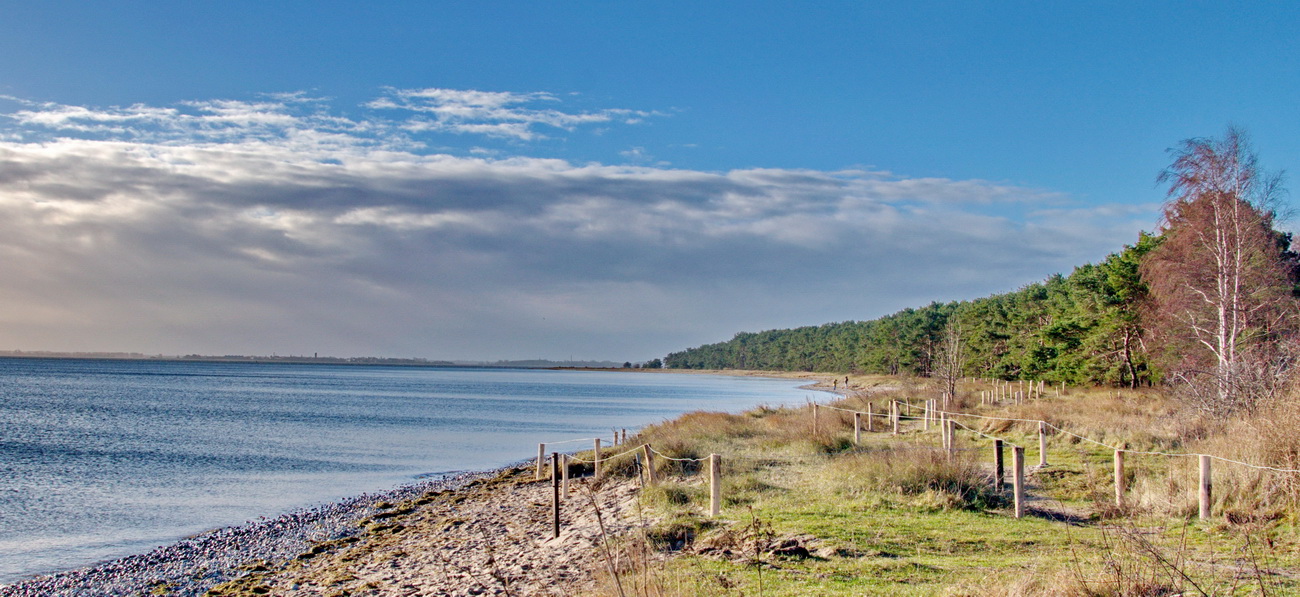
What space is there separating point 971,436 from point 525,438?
22.6 meters

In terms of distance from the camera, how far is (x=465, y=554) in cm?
1402

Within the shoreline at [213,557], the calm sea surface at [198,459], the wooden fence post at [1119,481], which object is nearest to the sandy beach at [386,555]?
the shoreline at [213,557]

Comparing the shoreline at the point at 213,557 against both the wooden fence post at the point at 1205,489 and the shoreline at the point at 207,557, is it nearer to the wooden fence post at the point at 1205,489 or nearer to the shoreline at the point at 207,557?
the shoreline at the point at 207,557

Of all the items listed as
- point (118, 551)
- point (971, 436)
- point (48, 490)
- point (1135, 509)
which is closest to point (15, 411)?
point (48, 490)

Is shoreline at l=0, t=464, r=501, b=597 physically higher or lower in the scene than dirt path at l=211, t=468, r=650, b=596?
lower

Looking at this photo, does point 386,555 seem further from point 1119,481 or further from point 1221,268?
point 1221,268

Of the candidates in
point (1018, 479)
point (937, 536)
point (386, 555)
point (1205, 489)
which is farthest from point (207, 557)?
point (1205, 489)

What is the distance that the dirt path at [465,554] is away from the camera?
1127cm

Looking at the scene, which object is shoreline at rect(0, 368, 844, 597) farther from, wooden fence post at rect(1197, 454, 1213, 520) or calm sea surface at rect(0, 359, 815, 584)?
wooden fence post at rect(1197, 454, 1213, 520)

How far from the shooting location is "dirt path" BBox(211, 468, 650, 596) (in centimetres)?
1127

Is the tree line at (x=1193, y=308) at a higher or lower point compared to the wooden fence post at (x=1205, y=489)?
higher

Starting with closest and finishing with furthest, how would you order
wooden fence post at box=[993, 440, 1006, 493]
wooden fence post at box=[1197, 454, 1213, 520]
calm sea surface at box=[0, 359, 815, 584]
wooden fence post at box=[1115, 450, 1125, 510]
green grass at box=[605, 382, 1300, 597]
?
green grass at box=[605, 382, 1300, 597], wooden fence post at box=[1197, 454, 1213, 520], wooden fence post at box=[1115, 450, 1125, 510], wooden fence post at box=[993, 440, 1006, 493], calm sea surface at box=[0, 359, 815, 584]

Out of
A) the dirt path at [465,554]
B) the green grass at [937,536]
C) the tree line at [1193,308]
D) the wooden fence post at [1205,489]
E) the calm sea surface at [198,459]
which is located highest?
the tree line at [1193,308]

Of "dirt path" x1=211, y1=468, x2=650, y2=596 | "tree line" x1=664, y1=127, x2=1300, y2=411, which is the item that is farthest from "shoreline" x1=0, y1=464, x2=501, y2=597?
"tree line" x1=664, y1=127, x2=1300, y2=411
